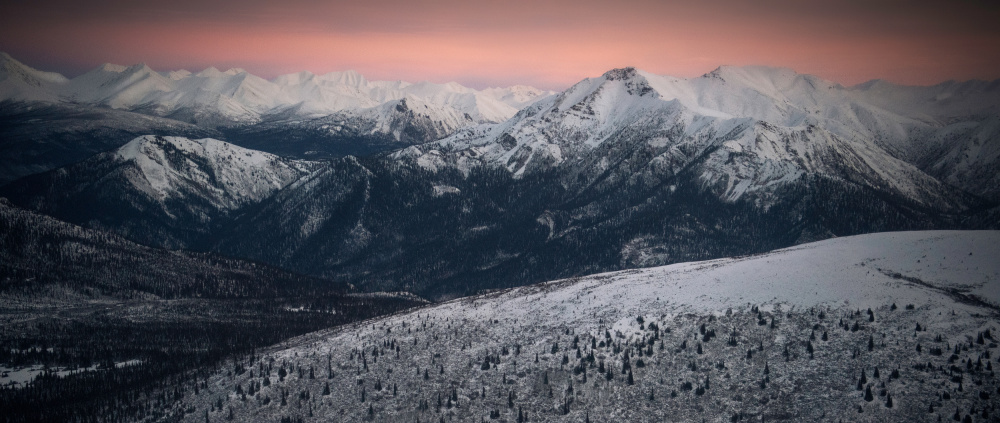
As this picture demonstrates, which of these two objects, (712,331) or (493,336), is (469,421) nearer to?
(493,336)

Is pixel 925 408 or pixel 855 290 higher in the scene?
pixel 855 290

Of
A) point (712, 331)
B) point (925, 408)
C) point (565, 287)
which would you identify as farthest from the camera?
point (565, 287)

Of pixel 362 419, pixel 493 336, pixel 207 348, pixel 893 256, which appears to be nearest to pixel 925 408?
pixel 893 256

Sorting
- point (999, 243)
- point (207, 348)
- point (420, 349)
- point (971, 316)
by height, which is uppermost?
point (999, 243)

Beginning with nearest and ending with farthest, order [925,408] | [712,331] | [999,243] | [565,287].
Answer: [925,408], [712,331], [999,243], [565,287]

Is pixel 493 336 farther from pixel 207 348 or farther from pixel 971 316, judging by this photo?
pixel 207 348

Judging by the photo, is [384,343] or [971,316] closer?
→ [971,316]

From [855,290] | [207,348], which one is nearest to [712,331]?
[855,290]
